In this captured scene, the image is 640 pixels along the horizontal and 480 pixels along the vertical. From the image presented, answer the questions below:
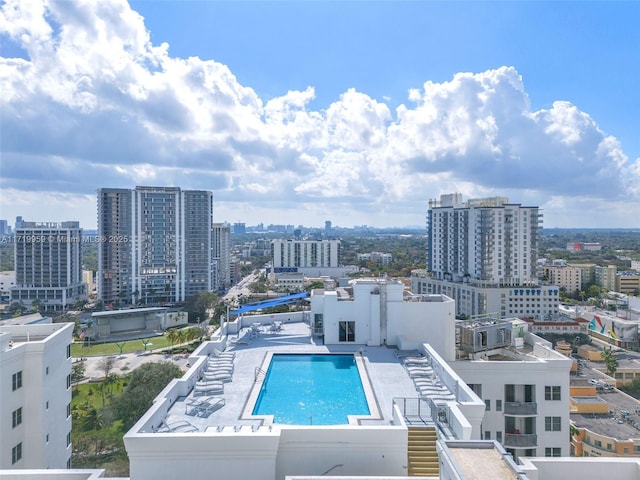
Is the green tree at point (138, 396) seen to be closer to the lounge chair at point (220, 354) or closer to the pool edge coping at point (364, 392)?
the lounge chair at point (220, 354)

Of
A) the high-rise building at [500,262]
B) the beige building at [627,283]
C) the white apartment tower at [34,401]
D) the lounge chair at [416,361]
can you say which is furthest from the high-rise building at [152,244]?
the beige building at [627,283]

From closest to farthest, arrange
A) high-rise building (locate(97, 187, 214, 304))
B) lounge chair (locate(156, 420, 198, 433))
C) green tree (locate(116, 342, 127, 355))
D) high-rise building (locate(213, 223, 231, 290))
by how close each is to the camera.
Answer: lounge chair (locate(156, 420, 198, 433)) < green tree (locate(116, 342, 127, 355)) < high-rise building (locate(97, 187, 214, 304)) < high-rise building (locate(213, 223, 231, 290))

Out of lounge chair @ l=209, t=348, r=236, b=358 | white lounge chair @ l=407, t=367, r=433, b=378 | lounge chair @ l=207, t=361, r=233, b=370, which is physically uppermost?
lounge chair @ l=207, t=361, r=233, b=370

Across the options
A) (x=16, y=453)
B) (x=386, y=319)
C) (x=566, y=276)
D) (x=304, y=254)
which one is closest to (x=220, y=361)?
(x=386, y=319)

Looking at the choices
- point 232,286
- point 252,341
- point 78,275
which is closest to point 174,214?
point 78,275

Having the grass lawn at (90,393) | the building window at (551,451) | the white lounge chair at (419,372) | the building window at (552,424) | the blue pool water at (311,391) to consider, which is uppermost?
the white lounge chair at (419,372)

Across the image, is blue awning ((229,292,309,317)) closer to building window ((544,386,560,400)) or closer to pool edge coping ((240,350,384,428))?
pool edge coping ((240,350,384,428))

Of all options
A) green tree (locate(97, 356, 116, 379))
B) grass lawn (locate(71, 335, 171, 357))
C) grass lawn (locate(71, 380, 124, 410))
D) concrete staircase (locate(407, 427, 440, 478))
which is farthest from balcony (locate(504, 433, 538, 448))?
grass lawn (locate(71, 335, 171, 357))

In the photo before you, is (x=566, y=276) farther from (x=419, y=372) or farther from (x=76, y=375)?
(x=419, y=372)
